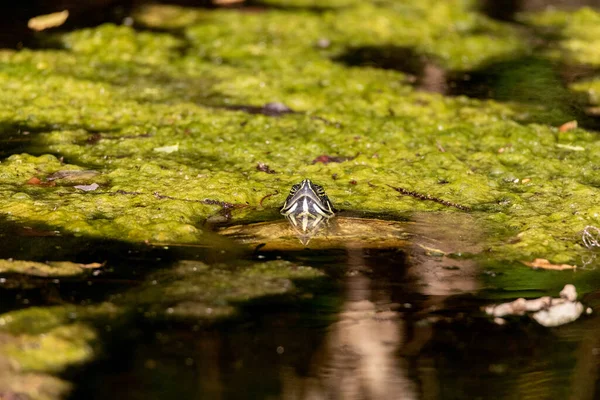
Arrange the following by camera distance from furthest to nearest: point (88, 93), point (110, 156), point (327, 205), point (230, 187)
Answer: point (88, 93)
point (110, 156)
point (230, 187)
point (327, 205)

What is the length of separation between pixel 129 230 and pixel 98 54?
11.2ft

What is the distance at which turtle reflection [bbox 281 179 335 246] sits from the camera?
17.2 ft

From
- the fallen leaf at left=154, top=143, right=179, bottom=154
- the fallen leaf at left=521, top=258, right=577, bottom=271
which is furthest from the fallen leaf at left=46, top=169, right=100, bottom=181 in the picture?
the fallen leaf at left=521, top=258, right=577, bottom=271

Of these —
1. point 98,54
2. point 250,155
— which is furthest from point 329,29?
point 250,155

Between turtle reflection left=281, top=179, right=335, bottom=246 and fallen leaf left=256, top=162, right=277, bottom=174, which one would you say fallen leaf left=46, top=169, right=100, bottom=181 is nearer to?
fallen leaf left=256, top=162, right=277, bottom=174

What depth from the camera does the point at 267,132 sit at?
22.1 feet

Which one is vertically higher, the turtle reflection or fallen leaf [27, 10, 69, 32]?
fallen leaf [27, 10, 69, 32]

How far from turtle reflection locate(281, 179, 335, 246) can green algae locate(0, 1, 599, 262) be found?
0.92ft

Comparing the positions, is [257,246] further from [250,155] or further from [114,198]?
[250,155]

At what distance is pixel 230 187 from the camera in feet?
19.0

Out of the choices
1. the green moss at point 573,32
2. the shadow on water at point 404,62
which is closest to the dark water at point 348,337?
the shadow on water at point 404,62

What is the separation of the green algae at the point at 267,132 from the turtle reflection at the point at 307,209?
0.92ft

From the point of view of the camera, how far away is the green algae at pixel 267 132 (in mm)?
5484

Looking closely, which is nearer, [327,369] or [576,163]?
[327,369]
